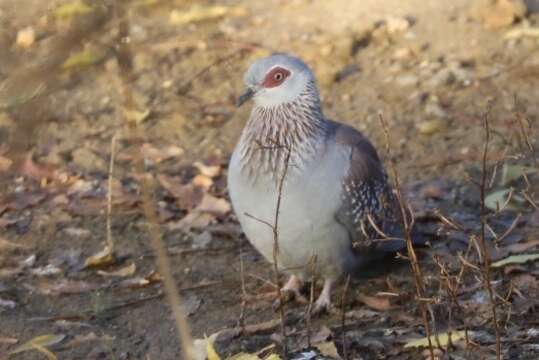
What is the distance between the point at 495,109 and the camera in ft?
21.4

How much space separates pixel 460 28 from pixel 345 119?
54.3 inches

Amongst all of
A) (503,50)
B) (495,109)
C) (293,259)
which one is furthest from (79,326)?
(503,50)

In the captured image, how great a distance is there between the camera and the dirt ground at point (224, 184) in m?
4.21

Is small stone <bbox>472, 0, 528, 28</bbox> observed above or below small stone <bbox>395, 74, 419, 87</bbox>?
above

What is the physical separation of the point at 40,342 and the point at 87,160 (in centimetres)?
226

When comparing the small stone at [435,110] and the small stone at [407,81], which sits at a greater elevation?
the small stone at [407,81]

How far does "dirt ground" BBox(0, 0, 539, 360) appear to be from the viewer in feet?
13.8

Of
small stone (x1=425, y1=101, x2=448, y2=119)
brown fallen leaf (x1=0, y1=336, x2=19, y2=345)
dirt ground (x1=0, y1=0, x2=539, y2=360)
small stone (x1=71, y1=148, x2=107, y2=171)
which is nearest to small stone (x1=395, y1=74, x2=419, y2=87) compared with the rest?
dirt ground (x1=0, y1=0, x2=539, y2=360)

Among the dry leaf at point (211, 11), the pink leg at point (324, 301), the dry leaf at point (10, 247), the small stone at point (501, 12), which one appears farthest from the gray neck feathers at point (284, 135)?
the small stone at point (501, 12)

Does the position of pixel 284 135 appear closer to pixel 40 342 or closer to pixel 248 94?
pixel 248 94

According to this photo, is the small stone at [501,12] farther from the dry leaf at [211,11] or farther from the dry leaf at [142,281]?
the dry leaf at [142,281]

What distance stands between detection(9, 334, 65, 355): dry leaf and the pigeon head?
1311mm

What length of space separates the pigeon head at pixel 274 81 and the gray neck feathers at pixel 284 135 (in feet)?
0.11

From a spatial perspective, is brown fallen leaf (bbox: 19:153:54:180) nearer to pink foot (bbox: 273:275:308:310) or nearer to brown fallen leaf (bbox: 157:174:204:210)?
brown fallen leaf (bbox: 157:174:204:210)
